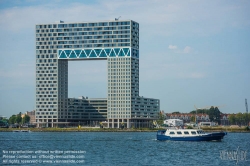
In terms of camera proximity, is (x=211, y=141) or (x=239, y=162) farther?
(x=211, y=141)

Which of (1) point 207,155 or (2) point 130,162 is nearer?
(2) point 130,162

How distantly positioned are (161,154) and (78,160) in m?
21.5

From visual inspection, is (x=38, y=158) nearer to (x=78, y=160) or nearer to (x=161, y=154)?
(x=78, y=160)

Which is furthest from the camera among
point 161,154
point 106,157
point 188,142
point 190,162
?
point 188,142

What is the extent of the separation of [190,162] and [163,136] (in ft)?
196

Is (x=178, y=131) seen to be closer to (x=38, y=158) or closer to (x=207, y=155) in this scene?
(x=207, y=155)

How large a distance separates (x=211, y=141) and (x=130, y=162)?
63.8 m

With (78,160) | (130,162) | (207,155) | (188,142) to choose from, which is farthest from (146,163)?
(188,142)

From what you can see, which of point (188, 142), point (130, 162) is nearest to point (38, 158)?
point (130, 162)

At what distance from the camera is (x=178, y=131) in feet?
496

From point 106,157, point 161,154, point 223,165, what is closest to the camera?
point 223,165

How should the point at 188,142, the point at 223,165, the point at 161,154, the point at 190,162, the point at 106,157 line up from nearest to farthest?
the point at 223,165, the point at 190,162, the point at 106,157, the point at 161,154, the point at 188,142

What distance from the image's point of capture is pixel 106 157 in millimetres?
101875

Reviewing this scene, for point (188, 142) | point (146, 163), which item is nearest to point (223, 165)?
point (146, 163)
